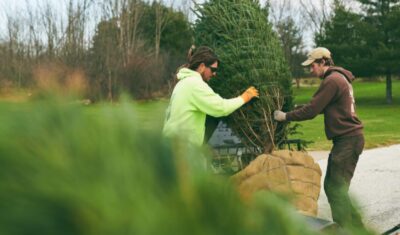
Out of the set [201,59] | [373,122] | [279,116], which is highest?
[201,59]

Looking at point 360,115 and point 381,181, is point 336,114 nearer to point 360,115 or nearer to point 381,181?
point 381,181

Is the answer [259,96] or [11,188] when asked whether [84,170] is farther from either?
[259,96]

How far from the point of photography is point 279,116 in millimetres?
5934

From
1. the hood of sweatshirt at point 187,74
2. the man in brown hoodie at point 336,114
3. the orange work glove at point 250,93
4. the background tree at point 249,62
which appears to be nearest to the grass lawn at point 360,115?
the background tree at point 249,62

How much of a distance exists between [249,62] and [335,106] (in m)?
1.00

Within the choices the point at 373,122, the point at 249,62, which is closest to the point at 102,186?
the point at 249,62

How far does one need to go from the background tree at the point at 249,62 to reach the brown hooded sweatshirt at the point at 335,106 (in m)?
0.48

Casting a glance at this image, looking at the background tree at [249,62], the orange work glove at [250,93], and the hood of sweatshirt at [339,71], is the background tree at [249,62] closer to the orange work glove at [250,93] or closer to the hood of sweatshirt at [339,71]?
the orange work glove at [250,93]

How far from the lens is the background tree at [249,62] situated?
6.09 metres

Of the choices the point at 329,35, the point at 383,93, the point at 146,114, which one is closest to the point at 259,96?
the point at 146,114

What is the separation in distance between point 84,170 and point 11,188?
83 millimetres

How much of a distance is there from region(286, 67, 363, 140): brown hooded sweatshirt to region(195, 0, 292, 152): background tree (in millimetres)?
484

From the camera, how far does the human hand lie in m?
5.89

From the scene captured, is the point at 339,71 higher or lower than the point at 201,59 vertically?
lower
